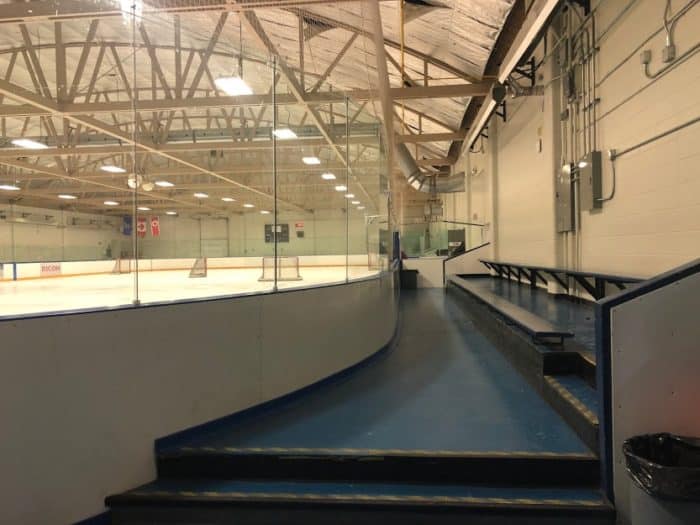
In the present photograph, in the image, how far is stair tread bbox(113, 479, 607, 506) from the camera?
1.88 metres

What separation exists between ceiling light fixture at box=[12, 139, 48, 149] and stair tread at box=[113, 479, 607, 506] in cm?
993

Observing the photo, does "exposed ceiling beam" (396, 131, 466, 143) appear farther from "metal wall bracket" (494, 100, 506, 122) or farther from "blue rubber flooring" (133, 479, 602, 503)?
"blue rubber flooring" (133, 479, 602, 503)

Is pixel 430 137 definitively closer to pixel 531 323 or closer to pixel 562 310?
pixel 562 310

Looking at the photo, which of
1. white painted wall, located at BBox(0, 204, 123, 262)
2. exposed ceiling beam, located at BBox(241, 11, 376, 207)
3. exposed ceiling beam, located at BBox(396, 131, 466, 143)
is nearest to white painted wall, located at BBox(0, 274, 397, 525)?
exposed ceiling beam, located at BBox(241, 11, 376, 207)

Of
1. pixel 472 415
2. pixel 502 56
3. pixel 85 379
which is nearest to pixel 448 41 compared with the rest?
pixel 502 56

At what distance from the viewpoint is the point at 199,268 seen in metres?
8.30

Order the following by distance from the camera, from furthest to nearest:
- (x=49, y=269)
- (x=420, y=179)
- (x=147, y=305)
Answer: (x=420, y=179) → (x=49, y=269) → (x=147, y=305)

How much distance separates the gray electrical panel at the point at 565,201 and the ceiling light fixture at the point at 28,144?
35.7ft

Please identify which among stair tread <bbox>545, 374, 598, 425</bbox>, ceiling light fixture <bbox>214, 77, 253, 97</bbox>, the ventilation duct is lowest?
stair tread <bbox>545, 374, 598, 425</bbox>

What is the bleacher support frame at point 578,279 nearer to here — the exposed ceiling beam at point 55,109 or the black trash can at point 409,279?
the black trash can at point 409,279

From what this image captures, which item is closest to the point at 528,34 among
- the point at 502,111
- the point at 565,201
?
the point at 565,201

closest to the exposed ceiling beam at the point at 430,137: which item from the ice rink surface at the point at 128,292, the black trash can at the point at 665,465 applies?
the ice rink surface at the point at 128,292

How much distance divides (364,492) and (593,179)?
4480mm

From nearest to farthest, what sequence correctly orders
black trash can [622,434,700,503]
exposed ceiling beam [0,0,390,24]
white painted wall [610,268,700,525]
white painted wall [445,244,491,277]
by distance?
1. black trash can [622,434,700,503]
2. white painted wall [610,268,700,525]
3. exposed ceiling beam [0,0,390,24]
4. white painted wall [445,244,491,277]
